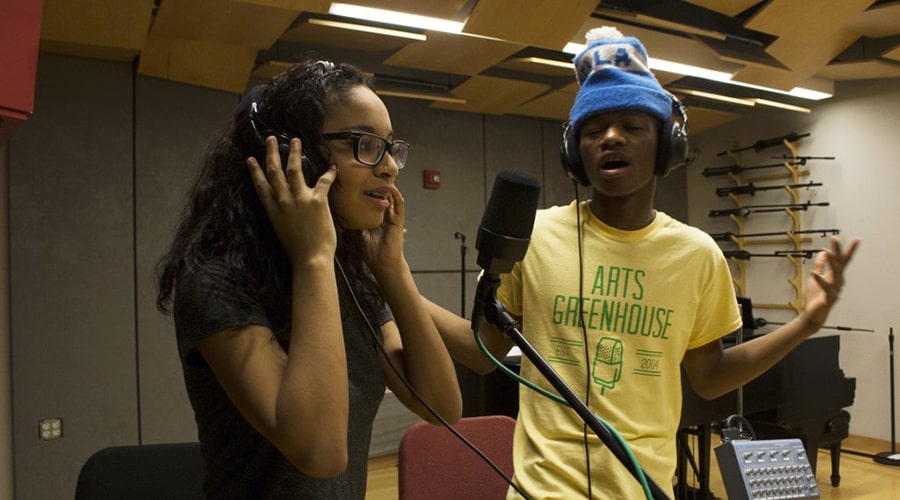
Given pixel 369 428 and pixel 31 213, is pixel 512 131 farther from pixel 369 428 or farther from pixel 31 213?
pixel 369 428

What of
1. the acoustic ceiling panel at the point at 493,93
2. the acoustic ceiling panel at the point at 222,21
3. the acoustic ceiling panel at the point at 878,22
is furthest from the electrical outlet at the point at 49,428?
the acoustic ceiling panel at the point at 878,22

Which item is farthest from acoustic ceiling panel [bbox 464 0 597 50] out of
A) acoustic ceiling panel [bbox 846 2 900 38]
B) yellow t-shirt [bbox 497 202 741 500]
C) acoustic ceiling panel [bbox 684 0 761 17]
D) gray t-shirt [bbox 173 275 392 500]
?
gray t-shirt [bbox 173 275 392 500]

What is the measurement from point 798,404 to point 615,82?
138 inches

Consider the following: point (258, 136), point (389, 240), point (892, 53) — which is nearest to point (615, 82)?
point (389, 240)

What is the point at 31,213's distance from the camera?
3869 millimetres

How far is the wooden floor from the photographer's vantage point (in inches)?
164

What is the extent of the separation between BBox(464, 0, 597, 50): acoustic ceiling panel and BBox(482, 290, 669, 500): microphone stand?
274 centimetres

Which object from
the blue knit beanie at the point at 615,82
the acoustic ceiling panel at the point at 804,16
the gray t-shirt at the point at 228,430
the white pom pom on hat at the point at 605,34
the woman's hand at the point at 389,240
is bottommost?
the gray t-shirt at the point at 228,430

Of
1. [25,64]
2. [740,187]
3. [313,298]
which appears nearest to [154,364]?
[25,64]

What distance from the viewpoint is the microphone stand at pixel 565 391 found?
731mm

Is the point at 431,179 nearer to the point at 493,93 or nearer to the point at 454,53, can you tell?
the point at 493,93

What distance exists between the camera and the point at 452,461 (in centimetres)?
190

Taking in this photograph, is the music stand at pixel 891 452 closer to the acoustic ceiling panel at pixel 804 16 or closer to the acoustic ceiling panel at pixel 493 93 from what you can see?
the acoustic ceiling panel at pixel 804 16

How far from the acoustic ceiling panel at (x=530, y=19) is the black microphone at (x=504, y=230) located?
2648mm
